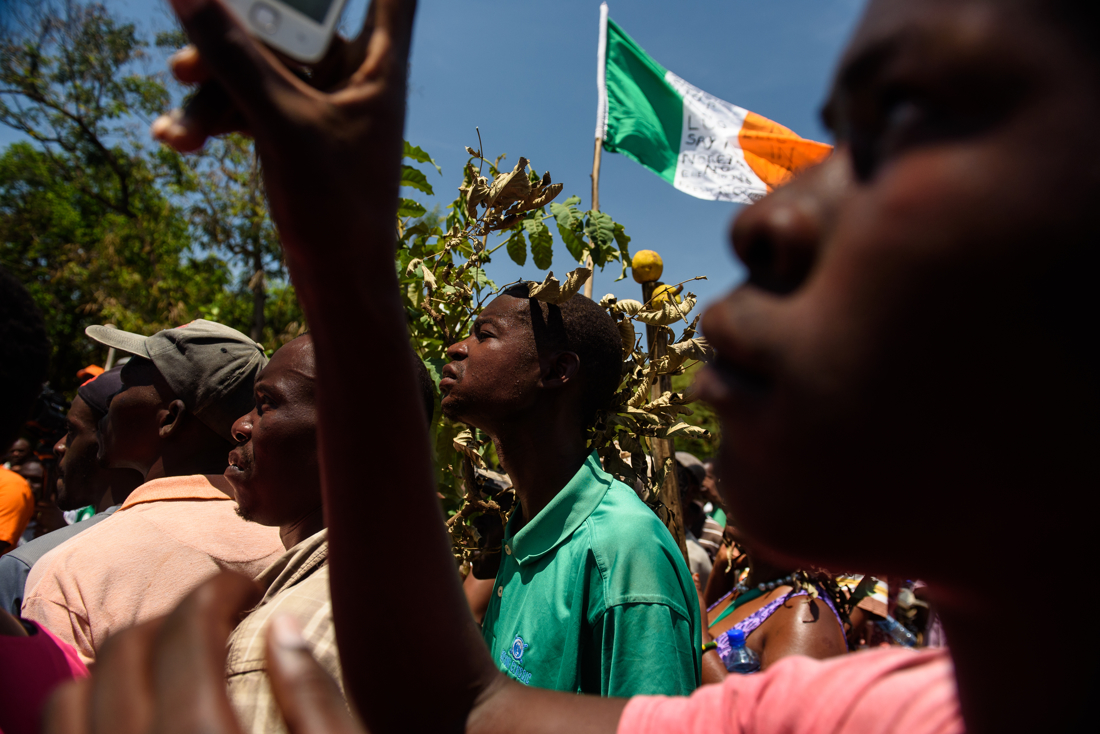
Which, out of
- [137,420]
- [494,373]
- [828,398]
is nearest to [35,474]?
[137,420]

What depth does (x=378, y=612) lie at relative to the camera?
888 millimetres

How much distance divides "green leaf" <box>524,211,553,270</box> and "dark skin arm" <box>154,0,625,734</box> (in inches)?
83.3

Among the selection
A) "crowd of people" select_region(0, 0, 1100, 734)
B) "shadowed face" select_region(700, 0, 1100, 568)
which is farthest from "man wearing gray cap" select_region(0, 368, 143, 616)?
"shadowed face" select_region(700, 0, 1100, 568)

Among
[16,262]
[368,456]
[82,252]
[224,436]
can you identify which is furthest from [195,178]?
[368,456]

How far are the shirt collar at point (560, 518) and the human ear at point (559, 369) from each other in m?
0.42

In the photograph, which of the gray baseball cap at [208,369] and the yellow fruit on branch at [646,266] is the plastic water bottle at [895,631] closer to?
the yellow fruit on branch at [646,266]

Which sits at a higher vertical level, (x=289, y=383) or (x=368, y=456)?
(x=368, y=456)

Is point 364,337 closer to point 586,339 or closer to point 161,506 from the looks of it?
point 586,339

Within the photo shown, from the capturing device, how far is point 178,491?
288 cm

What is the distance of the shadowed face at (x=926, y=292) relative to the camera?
50 centimetres

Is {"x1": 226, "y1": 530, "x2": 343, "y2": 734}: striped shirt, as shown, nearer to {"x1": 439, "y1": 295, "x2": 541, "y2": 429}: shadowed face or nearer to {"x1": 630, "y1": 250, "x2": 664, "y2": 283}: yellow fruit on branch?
{"x1": 439, "y1": 295, "x2": 541, "y2": 429}: shadowed face

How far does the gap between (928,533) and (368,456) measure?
0.58m

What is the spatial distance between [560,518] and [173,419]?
7.23 ft

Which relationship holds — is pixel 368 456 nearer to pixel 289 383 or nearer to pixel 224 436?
pixel 289 383
